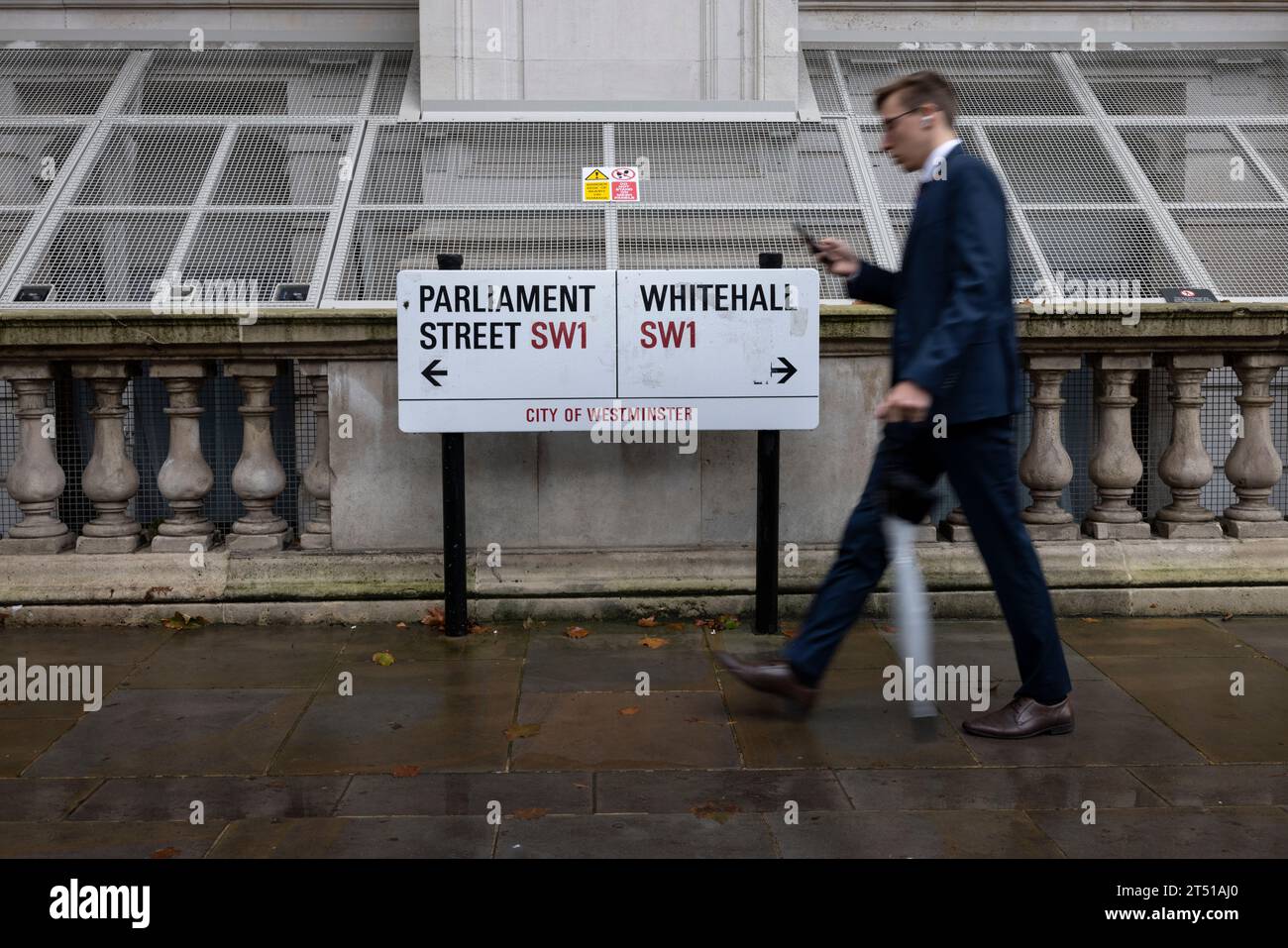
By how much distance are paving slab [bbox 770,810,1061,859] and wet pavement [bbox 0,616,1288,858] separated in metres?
0.01

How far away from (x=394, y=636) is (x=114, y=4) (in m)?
5.41

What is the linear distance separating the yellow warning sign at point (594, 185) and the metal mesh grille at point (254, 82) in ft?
5.49

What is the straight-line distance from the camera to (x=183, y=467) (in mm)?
6844

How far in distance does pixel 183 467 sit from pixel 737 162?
3.51 m

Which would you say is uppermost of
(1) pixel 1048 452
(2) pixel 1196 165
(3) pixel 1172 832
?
(2) pixel 1196 165

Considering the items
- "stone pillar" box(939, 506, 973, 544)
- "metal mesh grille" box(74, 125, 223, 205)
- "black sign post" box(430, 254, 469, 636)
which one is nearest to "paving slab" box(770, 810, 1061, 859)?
"black sign post" box(430, 254, 469, 636)

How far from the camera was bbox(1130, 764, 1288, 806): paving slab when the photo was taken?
14.4 feet

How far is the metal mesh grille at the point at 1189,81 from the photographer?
8.70m

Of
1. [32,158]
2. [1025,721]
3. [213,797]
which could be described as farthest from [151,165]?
[1025,721]

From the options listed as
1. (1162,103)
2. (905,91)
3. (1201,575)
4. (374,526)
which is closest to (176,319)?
(374,526)

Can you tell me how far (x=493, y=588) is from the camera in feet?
22.1

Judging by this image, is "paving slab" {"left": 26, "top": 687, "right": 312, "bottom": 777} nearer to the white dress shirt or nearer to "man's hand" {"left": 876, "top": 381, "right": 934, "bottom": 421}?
"man's hand" {"left": 876, "top": 381, "right": 934, "bottom": 421}

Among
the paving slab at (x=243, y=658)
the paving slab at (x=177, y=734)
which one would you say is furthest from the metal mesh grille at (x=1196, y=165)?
the paving slab at (x=177, y=734)

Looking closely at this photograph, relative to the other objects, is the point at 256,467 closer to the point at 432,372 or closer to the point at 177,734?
the point at 432,372
